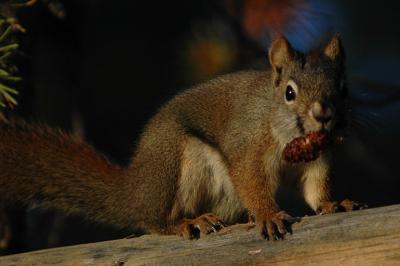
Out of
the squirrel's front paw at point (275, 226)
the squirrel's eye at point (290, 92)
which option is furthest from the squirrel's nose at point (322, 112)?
the squirrel's front paw at point (275, 226)

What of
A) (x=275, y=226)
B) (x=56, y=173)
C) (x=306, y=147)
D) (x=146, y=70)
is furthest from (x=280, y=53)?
(x=146, y=70)

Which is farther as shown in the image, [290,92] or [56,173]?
[56,173]

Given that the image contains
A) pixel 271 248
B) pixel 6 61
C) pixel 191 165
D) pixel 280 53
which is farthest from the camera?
pixel 191 165

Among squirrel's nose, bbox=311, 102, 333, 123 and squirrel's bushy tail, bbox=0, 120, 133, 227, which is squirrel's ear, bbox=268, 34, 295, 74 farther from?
squirrel's bushy tail, bbox=0, 120, 133, 227

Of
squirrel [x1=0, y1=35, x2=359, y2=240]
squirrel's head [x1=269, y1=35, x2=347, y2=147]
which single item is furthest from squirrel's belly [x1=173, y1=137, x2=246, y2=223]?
squirrel's head [x1=269, y1=35, x2=347, y2=147]

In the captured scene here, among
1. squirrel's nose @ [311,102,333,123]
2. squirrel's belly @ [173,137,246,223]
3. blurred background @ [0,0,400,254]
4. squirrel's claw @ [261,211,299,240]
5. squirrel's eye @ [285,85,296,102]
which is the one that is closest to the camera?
squirrel's claw @ [261,211,299,240]

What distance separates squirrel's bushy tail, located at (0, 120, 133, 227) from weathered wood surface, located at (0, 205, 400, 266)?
384 millimetres

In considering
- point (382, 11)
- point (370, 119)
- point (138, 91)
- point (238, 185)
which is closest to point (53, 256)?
point (238, 185)

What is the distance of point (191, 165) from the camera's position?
3359 millimetres

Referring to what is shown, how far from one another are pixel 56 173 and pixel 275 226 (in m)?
0.96

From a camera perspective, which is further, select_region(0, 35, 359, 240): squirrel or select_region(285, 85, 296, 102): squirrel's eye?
select_region(0, 35, 359, 240): squirrel

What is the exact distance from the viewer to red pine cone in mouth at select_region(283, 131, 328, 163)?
2.96 metres

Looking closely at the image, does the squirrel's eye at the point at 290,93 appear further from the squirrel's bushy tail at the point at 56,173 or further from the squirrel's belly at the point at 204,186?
the squirrel's bushy tail at the point at 56,173

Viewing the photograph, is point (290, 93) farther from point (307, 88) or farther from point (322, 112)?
point (322, 112)
